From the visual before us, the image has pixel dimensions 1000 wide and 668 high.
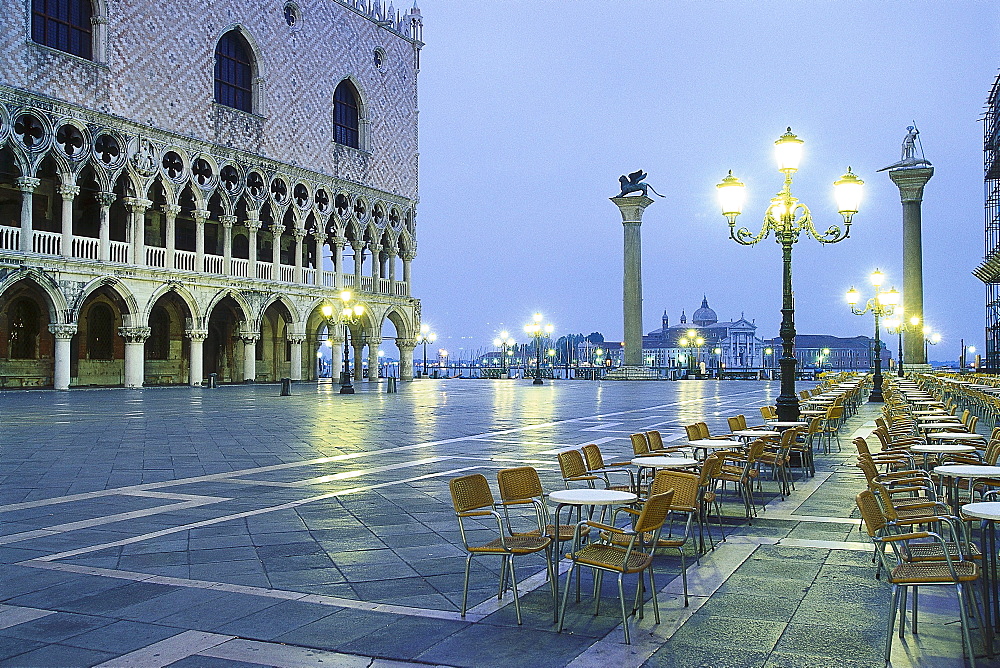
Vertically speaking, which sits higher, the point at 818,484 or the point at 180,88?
the point at 180,88

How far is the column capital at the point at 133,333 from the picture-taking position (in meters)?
31.8

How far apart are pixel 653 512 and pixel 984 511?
178 centimetres

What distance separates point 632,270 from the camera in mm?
49000

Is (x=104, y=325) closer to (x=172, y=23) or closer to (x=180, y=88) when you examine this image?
(x=180, y=88)

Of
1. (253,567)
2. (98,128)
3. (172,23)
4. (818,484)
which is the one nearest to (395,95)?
(172,23)

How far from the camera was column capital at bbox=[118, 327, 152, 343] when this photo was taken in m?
31.8

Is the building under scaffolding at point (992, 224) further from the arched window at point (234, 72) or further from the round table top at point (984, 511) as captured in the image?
the round table top at point (984, 511)

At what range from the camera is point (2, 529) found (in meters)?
7.41

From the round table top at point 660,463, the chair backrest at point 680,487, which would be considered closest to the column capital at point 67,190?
the round table top at point 660,463

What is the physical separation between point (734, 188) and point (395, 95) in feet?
119

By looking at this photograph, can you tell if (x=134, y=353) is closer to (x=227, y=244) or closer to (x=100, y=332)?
(x=100, y=332)

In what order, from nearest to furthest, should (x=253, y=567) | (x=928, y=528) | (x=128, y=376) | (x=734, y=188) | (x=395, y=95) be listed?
(x=253, y=567) < (x=928, y=528) < (x=734, y=188) < (x=128, y=376) < (x=395, y=95)

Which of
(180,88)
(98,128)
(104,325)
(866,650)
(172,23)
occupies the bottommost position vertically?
(866,650)

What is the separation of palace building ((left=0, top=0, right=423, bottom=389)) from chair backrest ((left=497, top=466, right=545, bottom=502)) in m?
26.5
